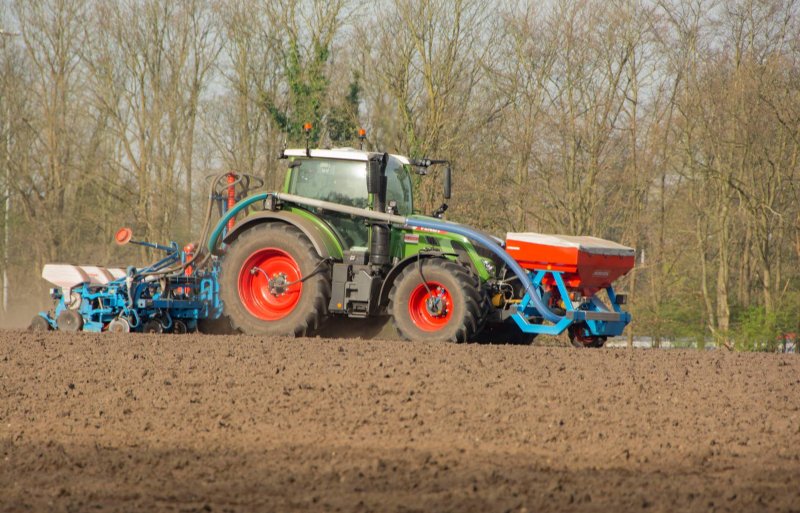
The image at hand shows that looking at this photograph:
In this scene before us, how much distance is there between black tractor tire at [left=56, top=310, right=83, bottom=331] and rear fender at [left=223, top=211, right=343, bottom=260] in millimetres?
2574

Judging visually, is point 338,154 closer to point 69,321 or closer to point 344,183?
point 344,183

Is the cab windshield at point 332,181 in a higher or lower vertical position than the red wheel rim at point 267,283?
higher

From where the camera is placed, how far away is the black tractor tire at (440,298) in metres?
10.6

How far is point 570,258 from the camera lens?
10648mm

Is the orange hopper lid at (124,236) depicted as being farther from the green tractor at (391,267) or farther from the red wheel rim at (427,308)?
the red wheel rim at (427,308)

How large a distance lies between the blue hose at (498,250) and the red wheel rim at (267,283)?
1553 millimetres

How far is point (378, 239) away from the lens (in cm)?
1153

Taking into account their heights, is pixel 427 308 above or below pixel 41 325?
above

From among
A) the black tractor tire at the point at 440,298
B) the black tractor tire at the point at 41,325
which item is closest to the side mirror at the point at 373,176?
the black tractor tire at the point at 440,298

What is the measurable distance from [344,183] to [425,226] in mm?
1235

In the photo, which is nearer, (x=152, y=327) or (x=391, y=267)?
(x=391, y=267)

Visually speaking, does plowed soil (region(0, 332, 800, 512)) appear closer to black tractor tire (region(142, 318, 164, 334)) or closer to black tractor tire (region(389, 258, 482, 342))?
black tractor tire (region(389, 258, 482, 342))

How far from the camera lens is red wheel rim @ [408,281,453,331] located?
10.9 metres

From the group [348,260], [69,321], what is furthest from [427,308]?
[69,321]
